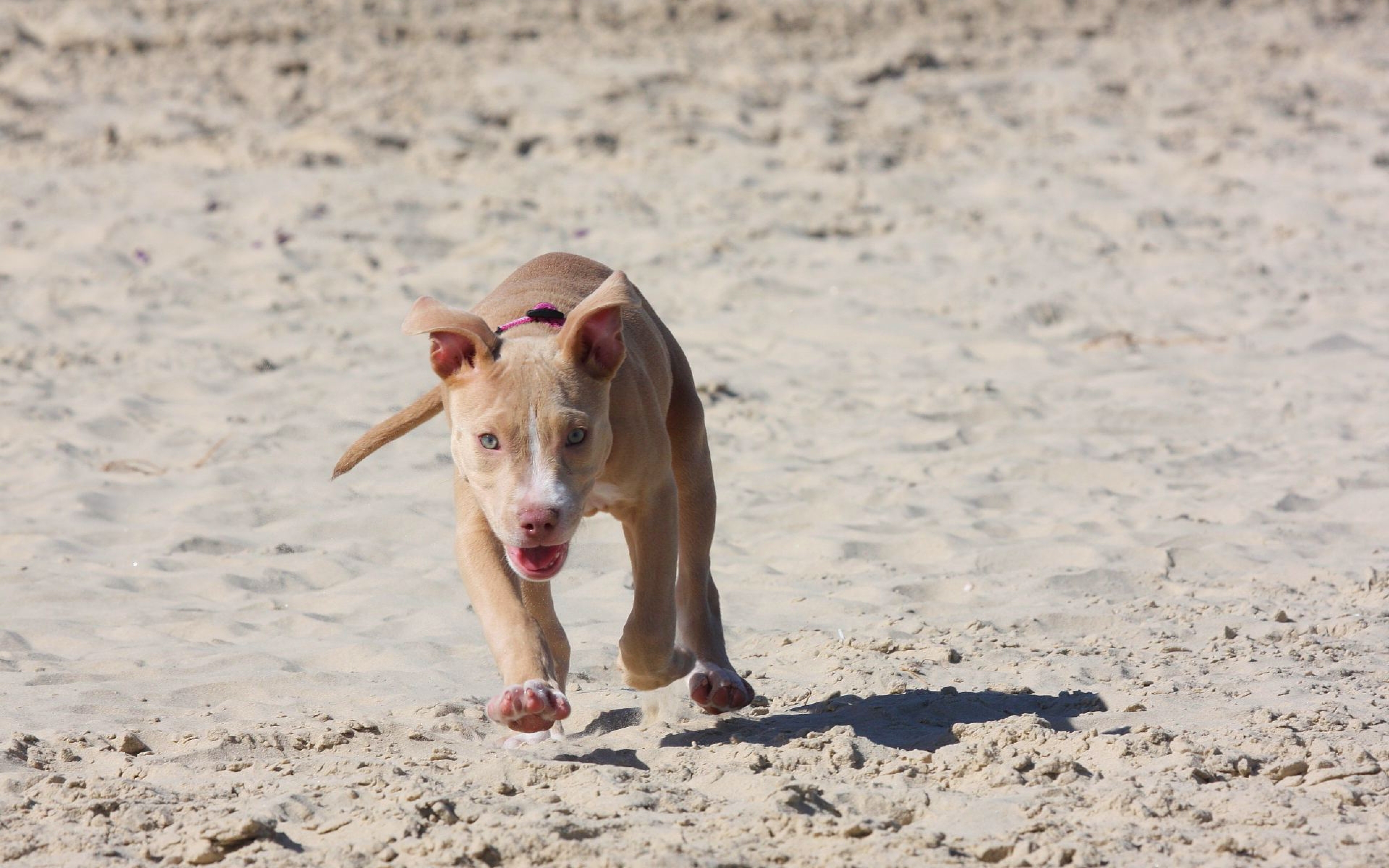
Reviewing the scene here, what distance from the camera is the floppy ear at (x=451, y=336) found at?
14.0ft

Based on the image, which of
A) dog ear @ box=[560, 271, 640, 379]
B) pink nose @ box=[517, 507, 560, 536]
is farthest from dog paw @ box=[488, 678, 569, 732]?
dog ear @ box=[560, 271, 640, 379]

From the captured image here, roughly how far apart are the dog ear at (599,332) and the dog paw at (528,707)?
2.94 feet

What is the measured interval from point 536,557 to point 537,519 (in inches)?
7.0

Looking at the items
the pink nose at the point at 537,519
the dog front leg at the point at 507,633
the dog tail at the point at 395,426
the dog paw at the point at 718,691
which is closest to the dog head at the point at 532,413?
the pink nose at the point at 537,519

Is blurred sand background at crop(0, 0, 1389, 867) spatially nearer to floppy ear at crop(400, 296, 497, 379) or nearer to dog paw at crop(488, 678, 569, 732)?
dog paw at crop(488, 678, 569, 732)

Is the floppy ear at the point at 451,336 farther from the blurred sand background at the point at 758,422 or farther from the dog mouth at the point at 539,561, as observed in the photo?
the blurred sand background at the point at 758,422

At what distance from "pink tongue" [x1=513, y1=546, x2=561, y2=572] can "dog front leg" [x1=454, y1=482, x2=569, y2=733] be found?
33 cm

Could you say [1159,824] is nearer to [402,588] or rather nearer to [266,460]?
[402,588]

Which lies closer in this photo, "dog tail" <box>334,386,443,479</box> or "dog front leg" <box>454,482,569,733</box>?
"dog front leg" <box>454,482,569,733</box>

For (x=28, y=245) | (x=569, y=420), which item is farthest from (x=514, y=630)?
(x=28, y=245)

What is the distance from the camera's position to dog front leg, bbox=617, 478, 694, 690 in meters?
4.63

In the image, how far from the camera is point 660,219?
11070mm

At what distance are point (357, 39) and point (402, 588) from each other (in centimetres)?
888

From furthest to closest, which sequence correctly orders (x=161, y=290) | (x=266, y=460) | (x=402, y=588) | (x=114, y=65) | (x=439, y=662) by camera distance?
(x=114, y=65) < (x=161, y=290) < (x=266, y=460) < (x=402, y=588) < (x=439, y=662)
